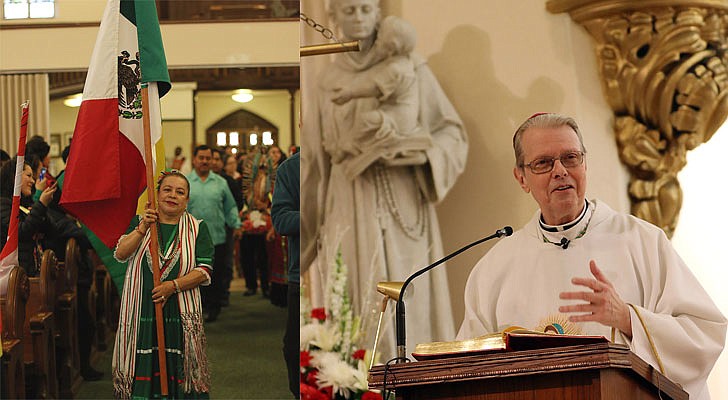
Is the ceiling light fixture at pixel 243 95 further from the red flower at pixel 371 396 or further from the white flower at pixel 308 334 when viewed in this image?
the red flower at pixel 371 396

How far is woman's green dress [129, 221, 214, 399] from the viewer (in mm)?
5785

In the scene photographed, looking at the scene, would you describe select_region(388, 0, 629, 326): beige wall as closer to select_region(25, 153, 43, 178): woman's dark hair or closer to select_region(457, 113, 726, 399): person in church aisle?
select_region(457, 113, 726, 399): person in church aisle

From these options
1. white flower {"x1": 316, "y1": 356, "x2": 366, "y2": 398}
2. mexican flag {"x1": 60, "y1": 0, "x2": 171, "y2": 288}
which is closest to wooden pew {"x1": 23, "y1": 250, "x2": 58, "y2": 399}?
mexican flag {"x1": 60, "y1": 0, "x2": 171, "y2": 288}

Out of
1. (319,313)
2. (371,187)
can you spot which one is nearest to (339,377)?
(319,313)

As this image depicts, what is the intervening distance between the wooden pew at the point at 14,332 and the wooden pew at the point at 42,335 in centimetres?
A: 3

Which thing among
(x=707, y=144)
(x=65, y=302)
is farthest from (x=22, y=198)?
(x=707, y=144)

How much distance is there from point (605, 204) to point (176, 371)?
95.3 inches

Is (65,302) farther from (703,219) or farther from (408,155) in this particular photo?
(703,219)

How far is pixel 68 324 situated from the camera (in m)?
5.95

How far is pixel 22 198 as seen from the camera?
19.2 feet

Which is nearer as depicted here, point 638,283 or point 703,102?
point 638,283

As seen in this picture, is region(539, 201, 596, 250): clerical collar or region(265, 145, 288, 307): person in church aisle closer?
region(539, 201, 596, 250): clerical collar

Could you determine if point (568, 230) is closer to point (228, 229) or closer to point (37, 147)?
point (228, 229)

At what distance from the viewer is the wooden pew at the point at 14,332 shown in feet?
19.1
